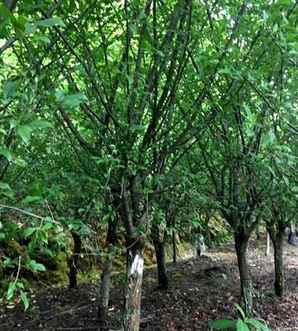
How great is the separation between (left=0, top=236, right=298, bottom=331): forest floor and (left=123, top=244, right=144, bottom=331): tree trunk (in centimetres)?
249

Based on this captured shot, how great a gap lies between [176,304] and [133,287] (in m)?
3.91

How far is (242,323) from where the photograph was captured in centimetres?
102

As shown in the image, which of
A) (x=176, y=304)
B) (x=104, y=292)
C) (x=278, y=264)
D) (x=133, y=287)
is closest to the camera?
(x=133, y=287)

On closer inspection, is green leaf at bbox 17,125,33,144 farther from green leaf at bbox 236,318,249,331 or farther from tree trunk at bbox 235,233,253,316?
tree trunk at bbox 235,233,253,316

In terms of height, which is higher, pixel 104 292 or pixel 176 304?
pixel 104 292

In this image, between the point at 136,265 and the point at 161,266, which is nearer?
the point at 136,265

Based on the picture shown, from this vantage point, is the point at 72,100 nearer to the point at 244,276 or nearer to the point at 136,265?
the point at 136,265

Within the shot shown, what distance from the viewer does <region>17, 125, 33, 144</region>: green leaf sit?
101 centimetres

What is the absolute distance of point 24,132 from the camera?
1021 mm

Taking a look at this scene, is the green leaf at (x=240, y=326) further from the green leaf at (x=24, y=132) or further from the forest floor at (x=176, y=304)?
the forest floor at (x=176, y=304)

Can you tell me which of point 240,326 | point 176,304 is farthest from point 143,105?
point 176,304

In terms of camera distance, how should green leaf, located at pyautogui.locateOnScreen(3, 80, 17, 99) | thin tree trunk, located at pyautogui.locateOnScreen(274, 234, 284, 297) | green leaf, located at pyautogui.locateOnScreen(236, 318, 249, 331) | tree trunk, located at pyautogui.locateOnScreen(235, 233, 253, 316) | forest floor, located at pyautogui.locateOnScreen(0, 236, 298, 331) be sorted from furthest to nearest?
1. thin tree trunk, located at pyautogui.locateOnScreen(274, 234, 284, 297)
2. forest floor, located at pyautogui.locateOnScreen(0, 236, 298, 331)
3. tree trunk, located at pyautogui.locateOnScreen(235, 233, 253, 316)
4. green leaf, located at pyautogui.locateOnScreen(3, 80, 17, 99)
5. green leaf, located at pyautogui.locateOnScreen(236, 318, 249, 331)

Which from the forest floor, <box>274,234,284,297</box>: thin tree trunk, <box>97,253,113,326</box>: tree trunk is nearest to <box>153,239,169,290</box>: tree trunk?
the forest floor

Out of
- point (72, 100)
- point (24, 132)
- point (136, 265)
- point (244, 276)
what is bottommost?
point (244, 276)
